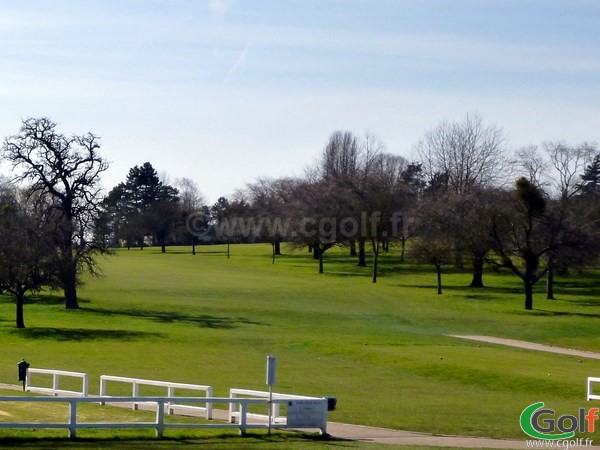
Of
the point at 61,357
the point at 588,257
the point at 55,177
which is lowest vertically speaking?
the point at 61,357

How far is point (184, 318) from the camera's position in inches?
2250

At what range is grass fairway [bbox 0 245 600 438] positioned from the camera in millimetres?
28641

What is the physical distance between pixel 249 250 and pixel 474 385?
336ft

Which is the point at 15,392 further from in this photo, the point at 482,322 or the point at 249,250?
the point at 249,250

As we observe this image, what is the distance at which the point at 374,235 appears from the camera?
91.9 meters

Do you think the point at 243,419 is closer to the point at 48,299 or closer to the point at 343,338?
the point at 343,338

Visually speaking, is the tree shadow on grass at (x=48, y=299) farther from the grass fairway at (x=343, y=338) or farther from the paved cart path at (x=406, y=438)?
the paved cart path at (x=406, y=438)

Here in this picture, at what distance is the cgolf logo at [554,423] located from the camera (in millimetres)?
21080

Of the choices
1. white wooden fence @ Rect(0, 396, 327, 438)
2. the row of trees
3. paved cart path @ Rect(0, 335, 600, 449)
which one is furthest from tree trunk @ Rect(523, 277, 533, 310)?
white wooden fence @ Rect(0, 396, 327, 438)

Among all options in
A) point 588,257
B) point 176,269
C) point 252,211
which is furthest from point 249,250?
point 588,257

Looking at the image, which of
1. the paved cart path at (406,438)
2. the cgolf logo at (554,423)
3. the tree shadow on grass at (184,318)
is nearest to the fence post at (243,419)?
the paved cart path at (406,438)

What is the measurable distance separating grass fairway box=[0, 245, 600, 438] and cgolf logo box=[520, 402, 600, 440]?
0.39 m

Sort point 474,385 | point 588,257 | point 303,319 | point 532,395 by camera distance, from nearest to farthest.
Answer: point 532,395, point 474,385, point 303,319, point 588,257

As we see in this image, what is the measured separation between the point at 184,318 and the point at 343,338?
1337cm
